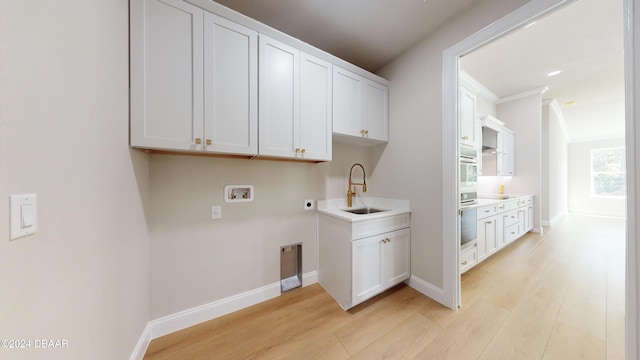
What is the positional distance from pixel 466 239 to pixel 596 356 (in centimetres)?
112

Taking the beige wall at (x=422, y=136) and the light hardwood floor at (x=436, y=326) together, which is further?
the beige wall at (x=422, y=136)

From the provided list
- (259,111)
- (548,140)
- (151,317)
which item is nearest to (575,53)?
(548,140)

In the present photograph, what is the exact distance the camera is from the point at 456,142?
72.0 inches

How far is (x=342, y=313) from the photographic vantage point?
71.0 inches

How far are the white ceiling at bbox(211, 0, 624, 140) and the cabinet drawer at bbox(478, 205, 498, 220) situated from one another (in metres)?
1.97

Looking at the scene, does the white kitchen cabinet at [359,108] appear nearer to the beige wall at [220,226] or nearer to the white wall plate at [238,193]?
the beige wall at [220,226]

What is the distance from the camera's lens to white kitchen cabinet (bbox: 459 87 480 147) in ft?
7.43

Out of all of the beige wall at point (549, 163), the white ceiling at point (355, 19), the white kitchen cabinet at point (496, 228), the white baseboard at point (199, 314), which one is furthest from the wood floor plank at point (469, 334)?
the beige wall at point (549, 163)

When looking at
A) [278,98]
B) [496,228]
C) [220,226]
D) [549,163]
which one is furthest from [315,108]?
[549,163]

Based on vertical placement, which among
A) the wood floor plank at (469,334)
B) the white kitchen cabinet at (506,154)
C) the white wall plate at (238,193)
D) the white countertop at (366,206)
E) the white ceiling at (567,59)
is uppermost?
the white ceiling at (567,59)

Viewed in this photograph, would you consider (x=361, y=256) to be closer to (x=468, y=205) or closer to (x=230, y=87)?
(x=468, y=205)

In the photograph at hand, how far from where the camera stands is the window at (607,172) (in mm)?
6215

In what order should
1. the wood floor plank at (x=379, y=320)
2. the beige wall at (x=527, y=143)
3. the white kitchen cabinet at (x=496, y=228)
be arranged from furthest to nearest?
the beige wall at (x=527, y=143) → the white kitchen cabinet at (x=496, y=228) → the wood floor plank at (x=379, y=320)

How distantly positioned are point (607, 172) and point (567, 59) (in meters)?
6.93
